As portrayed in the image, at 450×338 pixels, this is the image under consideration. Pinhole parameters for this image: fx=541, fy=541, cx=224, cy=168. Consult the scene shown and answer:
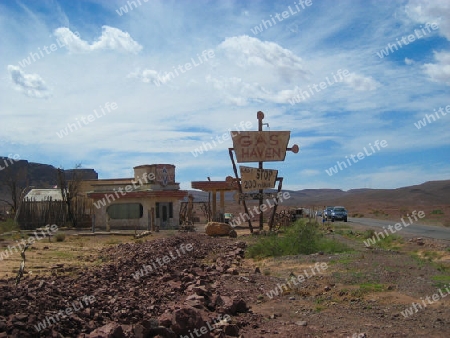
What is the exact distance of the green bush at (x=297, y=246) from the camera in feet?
58.9

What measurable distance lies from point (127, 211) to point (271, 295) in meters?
28.3

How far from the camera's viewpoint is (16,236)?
28188 mm

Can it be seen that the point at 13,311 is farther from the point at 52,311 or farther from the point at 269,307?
the point at 269,307

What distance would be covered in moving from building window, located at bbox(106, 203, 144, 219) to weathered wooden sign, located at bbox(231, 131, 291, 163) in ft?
46.0

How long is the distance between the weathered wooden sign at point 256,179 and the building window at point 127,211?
13833 mm

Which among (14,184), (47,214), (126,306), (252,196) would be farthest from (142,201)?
(126,306)

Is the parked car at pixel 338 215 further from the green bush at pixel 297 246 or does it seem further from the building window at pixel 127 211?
the green bush at pixel 297 246

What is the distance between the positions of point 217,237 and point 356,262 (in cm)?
1275

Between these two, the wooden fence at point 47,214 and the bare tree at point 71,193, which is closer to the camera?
the wooden fence at point 47,214

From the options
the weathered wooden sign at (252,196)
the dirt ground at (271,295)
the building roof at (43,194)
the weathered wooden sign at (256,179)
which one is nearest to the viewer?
the dirt ground at (271,295)

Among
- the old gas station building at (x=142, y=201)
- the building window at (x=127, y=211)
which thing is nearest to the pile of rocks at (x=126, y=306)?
the old gas station building at (x=142, y=201)

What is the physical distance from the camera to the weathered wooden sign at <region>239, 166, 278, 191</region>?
26.1m

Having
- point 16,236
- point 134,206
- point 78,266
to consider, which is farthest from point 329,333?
point 134,206

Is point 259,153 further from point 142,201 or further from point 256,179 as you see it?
point 142,201
